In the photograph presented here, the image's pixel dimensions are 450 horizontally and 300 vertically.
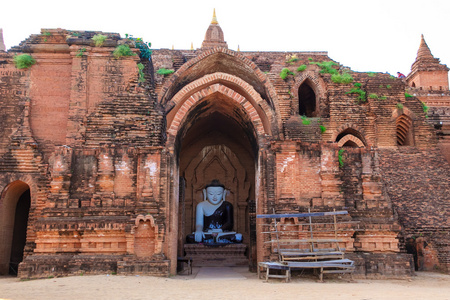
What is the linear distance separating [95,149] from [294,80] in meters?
11.3

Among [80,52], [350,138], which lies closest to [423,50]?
[350,138]

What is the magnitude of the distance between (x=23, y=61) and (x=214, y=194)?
31.2 feet

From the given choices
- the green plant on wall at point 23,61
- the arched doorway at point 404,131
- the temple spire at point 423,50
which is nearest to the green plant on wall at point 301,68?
the arched doorway at point 404,131

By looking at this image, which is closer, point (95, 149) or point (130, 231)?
point (130, 231)

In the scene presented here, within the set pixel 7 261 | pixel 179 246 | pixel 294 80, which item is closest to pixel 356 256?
pixel 179 246

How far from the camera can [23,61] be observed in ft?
44.7

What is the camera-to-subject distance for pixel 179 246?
15500 mm

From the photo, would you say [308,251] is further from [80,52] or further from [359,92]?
[359,92]

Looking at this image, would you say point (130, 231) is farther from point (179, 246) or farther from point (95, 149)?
point (179, 246)

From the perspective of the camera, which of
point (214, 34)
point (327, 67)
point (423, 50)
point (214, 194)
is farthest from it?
point (423, 50)

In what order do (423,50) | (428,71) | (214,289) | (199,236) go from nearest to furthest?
(214,289), (199,236), (428,71), (423,50)

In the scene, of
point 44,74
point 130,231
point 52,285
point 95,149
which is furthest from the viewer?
point 44,74

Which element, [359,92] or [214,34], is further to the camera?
[214,34]

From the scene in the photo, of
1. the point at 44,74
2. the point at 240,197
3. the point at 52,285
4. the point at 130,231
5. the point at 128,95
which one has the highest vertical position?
the point at 44,74
